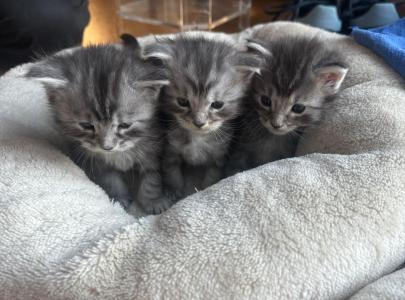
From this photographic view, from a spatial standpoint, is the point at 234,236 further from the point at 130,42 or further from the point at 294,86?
the point at 130,42

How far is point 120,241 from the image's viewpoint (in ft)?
3.26

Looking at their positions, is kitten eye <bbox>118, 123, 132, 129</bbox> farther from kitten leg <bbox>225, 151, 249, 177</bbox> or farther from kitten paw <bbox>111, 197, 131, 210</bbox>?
kitten leg <bbox>225, 151, 249, 177</bbox>

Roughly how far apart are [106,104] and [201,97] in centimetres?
25

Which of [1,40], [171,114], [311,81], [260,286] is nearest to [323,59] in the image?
[311,81]

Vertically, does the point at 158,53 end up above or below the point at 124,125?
above

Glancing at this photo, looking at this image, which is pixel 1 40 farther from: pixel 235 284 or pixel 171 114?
pixel 235 284

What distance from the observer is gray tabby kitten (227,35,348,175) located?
1351 mm

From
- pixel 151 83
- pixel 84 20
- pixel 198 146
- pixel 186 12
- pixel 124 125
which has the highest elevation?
pixel 151 83

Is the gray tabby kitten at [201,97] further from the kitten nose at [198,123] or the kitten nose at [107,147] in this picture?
the kitten nose at [107,147]

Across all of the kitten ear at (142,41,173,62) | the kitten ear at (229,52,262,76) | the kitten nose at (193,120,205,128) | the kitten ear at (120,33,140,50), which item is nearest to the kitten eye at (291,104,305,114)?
the kitten ear at (229,52,262,76)

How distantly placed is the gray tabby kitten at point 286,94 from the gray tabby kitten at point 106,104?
28 cm

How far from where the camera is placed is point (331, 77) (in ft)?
4.53

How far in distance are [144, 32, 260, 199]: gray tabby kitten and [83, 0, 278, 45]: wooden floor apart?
1586 mm

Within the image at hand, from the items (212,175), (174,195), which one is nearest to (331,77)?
(212,175)
